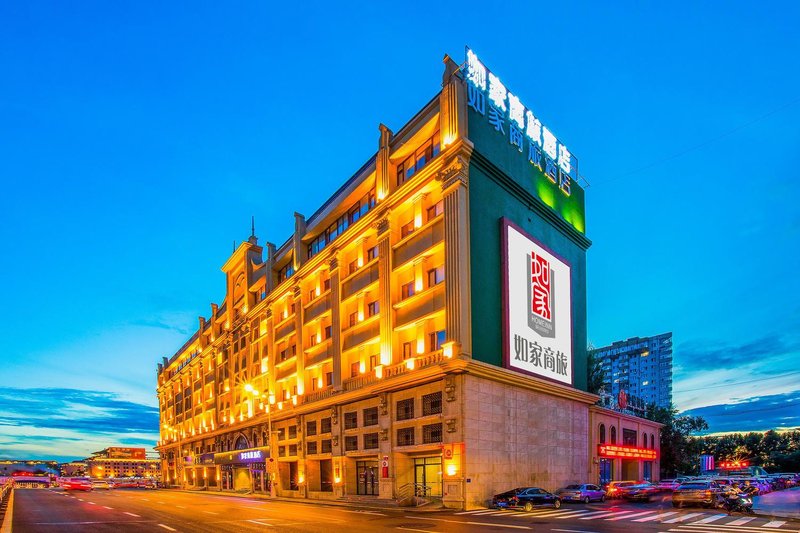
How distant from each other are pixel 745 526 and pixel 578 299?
31.1m

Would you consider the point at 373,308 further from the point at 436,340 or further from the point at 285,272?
the point at 285,272

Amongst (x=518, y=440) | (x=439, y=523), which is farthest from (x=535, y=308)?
(x=439, y=523)

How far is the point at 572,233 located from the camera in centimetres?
5288

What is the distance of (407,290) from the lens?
44.3m

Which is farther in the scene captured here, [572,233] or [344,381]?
[572,233]

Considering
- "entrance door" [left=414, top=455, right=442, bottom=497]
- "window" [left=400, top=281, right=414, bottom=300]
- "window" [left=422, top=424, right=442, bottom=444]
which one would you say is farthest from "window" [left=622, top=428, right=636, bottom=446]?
"window" [left=400, top=281, right=414, bottom=300]

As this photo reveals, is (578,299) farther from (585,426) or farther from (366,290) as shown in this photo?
(366,290)

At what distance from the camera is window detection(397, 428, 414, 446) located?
1601 inches

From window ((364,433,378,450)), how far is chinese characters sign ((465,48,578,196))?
84.7ft

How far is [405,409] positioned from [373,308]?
1039 cm

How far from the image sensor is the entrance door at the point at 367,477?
46.5 metres

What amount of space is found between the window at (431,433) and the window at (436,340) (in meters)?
5.20

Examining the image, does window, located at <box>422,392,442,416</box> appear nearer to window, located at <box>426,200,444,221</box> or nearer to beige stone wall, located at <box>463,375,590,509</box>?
beige stone wall, located at <box>463,375,590,509</box>

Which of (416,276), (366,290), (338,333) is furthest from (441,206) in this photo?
(338,333)
